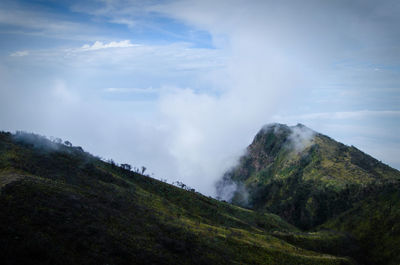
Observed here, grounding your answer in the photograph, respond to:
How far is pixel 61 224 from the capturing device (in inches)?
1998

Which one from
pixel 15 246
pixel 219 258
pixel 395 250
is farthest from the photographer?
pixel 395 250

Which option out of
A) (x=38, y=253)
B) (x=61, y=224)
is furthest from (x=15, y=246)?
(x=61, y=224)

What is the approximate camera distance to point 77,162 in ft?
429

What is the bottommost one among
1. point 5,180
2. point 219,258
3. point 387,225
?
point 219,258

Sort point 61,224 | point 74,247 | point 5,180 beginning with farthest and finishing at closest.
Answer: point 5,180
point 61,224
point 74,247

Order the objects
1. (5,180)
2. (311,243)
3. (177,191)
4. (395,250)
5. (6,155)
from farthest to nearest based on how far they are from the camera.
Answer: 1. (177,191)
2. (311,243)
3. (395,250)
4. (6,155)
5. (5,180)

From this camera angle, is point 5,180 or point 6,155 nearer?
point 5,180

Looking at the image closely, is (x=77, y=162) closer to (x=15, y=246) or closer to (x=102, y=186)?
(x=102, y=186)

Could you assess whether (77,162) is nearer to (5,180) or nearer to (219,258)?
(5,180)

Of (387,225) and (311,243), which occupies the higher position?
(387,225)

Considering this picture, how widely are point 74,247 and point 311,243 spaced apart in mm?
129478

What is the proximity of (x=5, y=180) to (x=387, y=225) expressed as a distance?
179419mm

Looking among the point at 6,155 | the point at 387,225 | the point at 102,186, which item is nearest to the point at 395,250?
the point at 387,225

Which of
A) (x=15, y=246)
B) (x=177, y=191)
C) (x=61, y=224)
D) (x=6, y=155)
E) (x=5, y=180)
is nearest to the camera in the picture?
(x=15, y=246)
